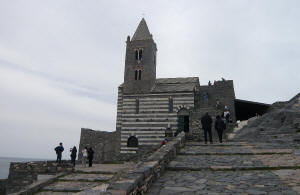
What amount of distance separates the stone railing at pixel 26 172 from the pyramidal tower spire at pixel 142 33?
20.7m

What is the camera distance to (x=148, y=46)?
31.7m

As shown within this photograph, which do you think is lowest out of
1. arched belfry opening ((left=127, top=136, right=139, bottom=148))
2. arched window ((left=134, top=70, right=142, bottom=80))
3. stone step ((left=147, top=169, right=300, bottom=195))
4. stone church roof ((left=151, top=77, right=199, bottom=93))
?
stone step ((left=147, top=169, right=300, bottom=195))

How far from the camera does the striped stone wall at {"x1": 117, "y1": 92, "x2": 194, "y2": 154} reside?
27.8 m

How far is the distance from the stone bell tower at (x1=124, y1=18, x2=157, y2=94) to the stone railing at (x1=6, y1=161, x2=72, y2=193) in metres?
15.7

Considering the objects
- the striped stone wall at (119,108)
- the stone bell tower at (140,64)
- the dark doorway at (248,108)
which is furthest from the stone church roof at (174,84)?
the dark doorway at (248,108)

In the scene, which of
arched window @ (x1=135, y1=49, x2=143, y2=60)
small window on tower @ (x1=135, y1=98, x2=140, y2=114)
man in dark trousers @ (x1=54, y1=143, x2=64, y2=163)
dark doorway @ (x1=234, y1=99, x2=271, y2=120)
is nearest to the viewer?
man in dark trousers @ (x1=54, y1=143, x2=64, y2=163)

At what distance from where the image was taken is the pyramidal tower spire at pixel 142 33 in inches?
1282

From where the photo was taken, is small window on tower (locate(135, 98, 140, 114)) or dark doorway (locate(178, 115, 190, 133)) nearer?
dark doorway (locate(178, 115, 190, 133))

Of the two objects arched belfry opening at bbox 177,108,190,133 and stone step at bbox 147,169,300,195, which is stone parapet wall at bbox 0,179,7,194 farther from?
arched belfry opening at bbox 177,108,190,133

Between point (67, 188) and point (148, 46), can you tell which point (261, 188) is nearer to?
point (67, 188)

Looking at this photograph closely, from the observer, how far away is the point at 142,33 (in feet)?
109

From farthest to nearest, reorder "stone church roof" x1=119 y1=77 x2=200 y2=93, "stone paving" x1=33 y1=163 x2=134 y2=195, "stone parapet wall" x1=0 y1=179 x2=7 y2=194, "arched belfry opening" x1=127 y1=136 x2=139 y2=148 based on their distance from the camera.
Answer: "stone church roof" x1=119 y1=77 x2=200 y2=93, "arched belfry opening" x1=127 y1=136 x2=139 y2=148, "stone parapet wall" x1=0 y1=179 x2=7 y2=194, "stone paving" x1=33 y1=163 x2=134 y2=195

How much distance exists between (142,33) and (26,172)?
2230 cm

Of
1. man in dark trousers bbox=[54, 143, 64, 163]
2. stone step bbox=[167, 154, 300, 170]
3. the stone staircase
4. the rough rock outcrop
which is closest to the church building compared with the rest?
the rough rock outcrop
